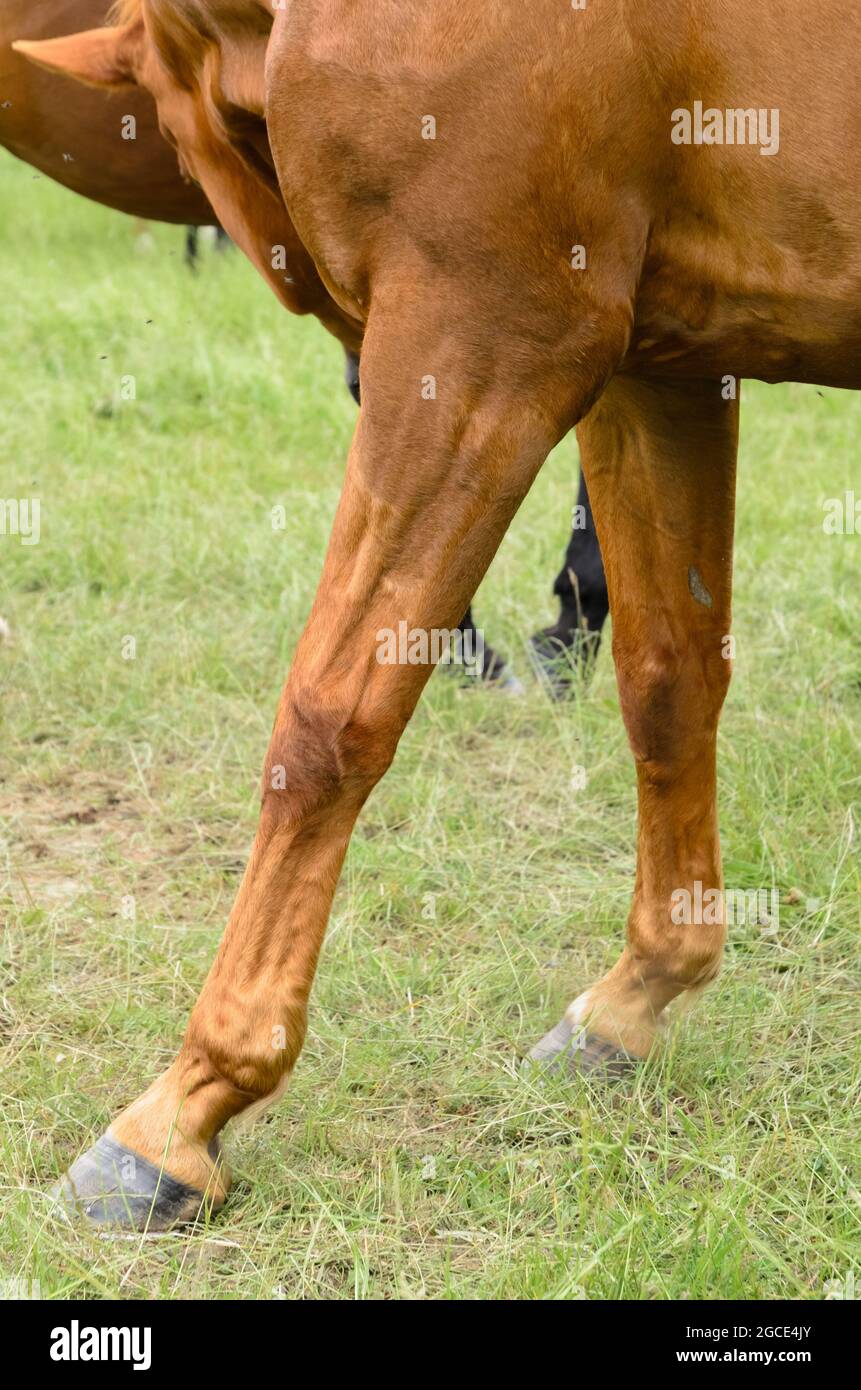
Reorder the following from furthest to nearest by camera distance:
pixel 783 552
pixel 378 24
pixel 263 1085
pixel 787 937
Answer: pixel 783 552 → pixel 787 937 → pixel 263 1085 → pixel 378 24

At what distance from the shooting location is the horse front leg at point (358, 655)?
2.07 meters

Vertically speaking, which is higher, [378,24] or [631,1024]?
[378,24]

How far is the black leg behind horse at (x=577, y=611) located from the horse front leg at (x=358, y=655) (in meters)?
2.28

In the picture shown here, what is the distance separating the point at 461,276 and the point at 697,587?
91 cm

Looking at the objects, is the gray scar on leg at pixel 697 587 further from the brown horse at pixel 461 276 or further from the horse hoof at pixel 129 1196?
the horse hoof at pixel 129 1196

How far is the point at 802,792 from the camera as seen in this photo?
378 centimetres

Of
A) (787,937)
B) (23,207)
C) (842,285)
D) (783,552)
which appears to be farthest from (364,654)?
(23,207)

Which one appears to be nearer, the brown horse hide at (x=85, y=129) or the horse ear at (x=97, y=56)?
the horse ear at (x=97, y=56)

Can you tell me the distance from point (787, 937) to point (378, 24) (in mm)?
2043

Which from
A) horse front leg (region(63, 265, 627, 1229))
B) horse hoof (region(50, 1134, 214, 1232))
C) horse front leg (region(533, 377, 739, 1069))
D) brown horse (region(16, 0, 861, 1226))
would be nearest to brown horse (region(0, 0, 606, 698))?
brown horse (region(16, 0, 861, 1226))

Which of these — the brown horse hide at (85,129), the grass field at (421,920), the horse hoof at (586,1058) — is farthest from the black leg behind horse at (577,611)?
the horse hoof at (586,1058)

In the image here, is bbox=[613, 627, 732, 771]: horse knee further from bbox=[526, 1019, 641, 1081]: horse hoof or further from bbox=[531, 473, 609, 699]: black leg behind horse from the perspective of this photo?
bbox=[531, 473, 609, 699]: black leg behind horse

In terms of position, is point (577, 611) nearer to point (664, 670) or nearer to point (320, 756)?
point (664, 670)
